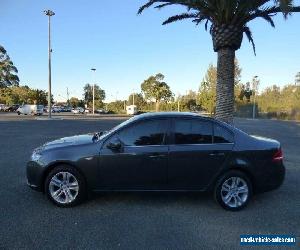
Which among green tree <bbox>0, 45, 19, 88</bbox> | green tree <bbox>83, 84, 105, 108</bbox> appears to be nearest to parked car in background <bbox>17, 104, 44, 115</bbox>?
green tree <bbox>0, 45, 19, 88</bbox>

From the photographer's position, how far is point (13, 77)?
9088 cm

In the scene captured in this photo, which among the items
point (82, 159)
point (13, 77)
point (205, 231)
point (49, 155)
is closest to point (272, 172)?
point (205, 231)

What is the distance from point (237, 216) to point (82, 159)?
8.69ft

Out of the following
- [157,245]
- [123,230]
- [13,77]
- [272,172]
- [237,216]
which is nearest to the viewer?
[157,245]

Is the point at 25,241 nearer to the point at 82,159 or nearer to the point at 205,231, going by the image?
the point at 82,159

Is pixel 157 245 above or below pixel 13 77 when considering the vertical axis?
below

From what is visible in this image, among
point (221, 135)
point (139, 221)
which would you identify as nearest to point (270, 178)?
point (221, 135)

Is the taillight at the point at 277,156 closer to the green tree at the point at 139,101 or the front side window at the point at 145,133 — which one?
the front side window at the point at 145,133

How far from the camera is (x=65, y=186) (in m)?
6.27

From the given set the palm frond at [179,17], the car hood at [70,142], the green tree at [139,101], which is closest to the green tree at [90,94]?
the green tree at [139,101]

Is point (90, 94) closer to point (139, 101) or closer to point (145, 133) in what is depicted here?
point (139, 101)

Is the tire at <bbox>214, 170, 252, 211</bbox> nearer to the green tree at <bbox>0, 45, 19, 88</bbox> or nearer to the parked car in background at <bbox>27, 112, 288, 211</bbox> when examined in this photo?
the parked car in background at <bbox>27, 112, 288, 211</bbox>

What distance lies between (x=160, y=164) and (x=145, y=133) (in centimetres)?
59

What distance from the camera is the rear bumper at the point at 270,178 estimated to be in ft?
20.9
